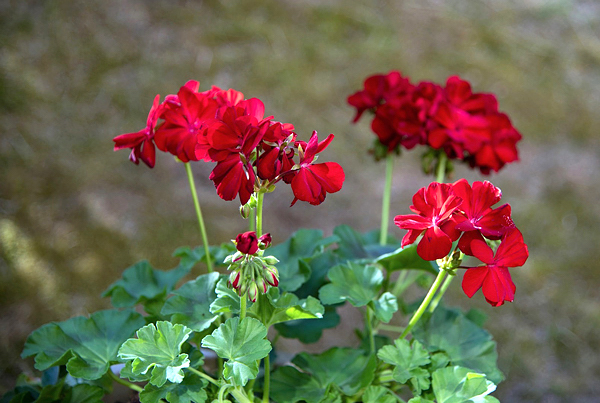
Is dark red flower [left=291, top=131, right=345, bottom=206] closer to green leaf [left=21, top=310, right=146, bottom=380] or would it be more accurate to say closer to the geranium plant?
the geranium plant

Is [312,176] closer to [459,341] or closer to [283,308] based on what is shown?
[283,308]

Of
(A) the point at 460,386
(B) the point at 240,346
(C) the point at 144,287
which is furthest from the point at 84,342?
(A) the point at 460,386

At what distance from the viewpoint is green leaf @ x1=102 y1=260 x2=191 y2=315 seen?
83 centimetres

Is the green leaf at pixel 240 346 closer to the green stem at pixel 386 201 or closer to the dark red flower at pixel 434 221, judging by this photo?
the dark red flower at pixel 434 221

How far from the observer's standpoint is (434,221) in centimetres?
59

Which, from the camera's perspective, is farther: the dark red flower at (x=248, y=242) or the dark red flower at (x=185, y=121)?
the dark red flower at (x=185, y=121)

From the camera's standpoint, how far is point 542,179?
80.5 inches

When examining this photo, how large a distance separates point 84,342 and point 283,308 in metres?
0.31

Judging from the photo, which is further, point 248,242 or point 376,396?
point 376,396

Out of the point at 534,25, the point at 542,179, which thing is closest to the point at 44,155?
the point at 542,179

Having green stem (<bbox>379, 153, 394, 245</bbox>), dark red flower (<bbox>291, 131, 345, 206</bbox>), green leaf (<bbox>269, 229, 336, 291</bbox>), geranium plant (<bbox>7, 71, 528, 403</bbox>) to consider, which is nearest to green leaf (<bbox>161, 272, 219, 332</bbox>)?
geranium plant (<bbox>7, 71, 528, 403</bbox>)

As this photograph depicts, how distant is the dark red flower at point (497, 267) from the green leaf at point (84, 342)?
472 millimetres

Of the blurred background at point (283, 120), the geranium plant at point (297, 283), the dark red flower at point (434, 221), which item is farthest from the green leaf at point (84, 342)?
the blurred background at point (283, 120)

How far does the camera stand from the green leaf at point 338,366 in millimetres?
783
